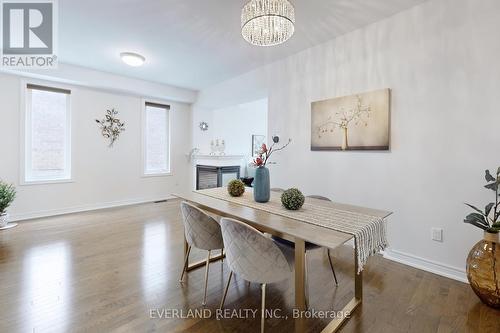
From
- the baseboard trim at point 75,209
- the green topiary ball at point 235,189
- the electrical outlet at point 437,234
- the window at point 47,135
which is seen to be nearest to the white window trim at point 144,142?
the baseboard trim at point 75,209

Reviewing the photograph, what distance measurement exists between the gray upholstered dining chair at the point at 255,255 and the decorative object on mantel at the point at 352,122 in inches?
75.2

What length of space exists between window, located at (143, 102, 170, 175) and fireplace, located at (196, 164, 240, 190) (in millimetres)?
794

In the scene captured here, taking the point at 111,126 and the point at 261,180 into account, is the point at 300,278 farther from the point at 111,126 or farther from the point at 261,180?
the point at 111,126

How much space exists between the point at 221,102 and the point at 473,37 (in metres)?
4.13

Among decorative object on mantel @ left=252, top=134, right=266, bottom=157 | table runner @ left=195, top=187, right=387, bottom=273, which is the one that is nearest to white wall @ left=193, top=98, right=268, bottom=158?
decorative object on mantel @ left=252, top=134, right=266, bottom=157

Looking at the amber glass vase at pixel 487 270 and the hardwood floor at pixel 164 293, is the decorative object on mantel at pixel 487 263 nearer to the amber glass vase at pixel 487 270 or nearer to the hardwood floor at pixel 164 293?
the amber glass vase at pixel 487 270

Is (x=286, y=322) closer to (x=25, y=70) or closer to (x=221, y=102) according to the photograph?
(x=221, y=102)

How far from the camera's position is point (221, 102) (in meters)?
5.33

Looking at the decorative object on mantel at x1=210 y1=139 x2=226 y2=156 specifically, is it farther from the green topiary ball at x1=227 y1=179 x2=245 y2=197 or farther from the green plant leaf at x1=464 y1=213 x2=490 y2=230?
the green plant leaf at x1=464 y1=213 x2=490 y2=230

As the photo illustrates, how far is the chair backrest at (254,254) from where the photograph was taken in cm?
145

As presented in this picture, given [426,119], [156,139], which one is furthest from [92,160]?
[426,119]

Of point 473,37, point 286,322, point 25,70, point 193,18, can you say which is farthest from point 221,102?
point 286,322

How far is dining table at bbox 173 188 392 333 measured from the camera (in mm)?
1362

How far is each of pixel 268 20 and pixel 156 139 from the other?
449 cm
